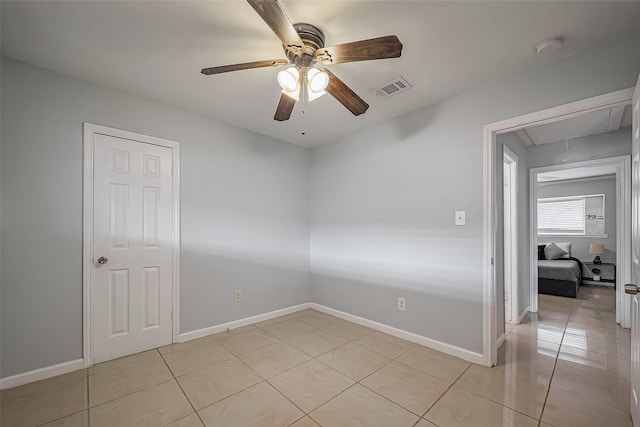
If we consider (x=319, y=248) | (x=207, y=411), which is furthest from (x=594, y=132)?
(x=207, y=411)

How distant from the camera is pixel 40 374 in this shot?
6.56 ft

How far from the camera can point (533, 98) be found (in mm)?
2047

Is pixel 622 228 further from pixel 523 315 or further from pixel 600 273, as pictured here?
pixel 600 273

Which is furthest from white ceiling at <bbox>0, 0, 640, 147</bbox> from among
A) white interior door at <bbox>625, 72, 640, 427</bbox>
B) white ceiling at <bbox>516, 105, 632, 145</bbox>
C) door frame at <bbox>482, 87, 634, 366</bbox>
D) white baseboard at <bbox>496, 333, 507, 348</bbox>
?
white baseboard at <bbox>496, 333, 507, 348</bbox>

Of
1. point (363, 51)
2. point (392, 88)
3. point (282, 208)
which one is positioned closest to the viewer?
point (363, 51)

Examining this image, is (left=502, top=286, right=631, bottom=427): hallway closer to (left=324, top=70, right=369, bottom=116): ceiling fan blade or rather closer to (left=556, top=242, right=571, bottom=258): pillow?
(left=324, top=70, right=369, bottom=116): ceiling fan blade

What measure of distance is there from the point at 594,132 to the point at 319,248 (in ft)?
12.7

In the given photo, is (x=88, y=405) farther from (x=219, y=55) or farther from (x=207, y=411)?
(x=219, y=55)

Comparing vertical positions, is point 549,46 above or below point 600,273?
above

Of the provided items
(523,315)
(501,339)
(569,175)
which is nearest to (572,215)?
(569,175)

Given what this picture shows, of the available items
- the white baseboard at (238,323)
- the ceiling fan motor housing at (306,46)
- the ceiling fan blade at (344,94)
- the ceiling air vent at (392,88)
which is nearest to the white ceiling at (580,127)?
the ceiling air vent at (392,88)

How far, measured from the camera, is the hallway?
1693mm

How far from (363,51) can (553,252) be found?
6.64m

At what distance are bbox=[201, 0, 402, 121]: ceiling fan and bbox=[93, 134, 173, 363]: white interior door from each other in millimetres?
1449
